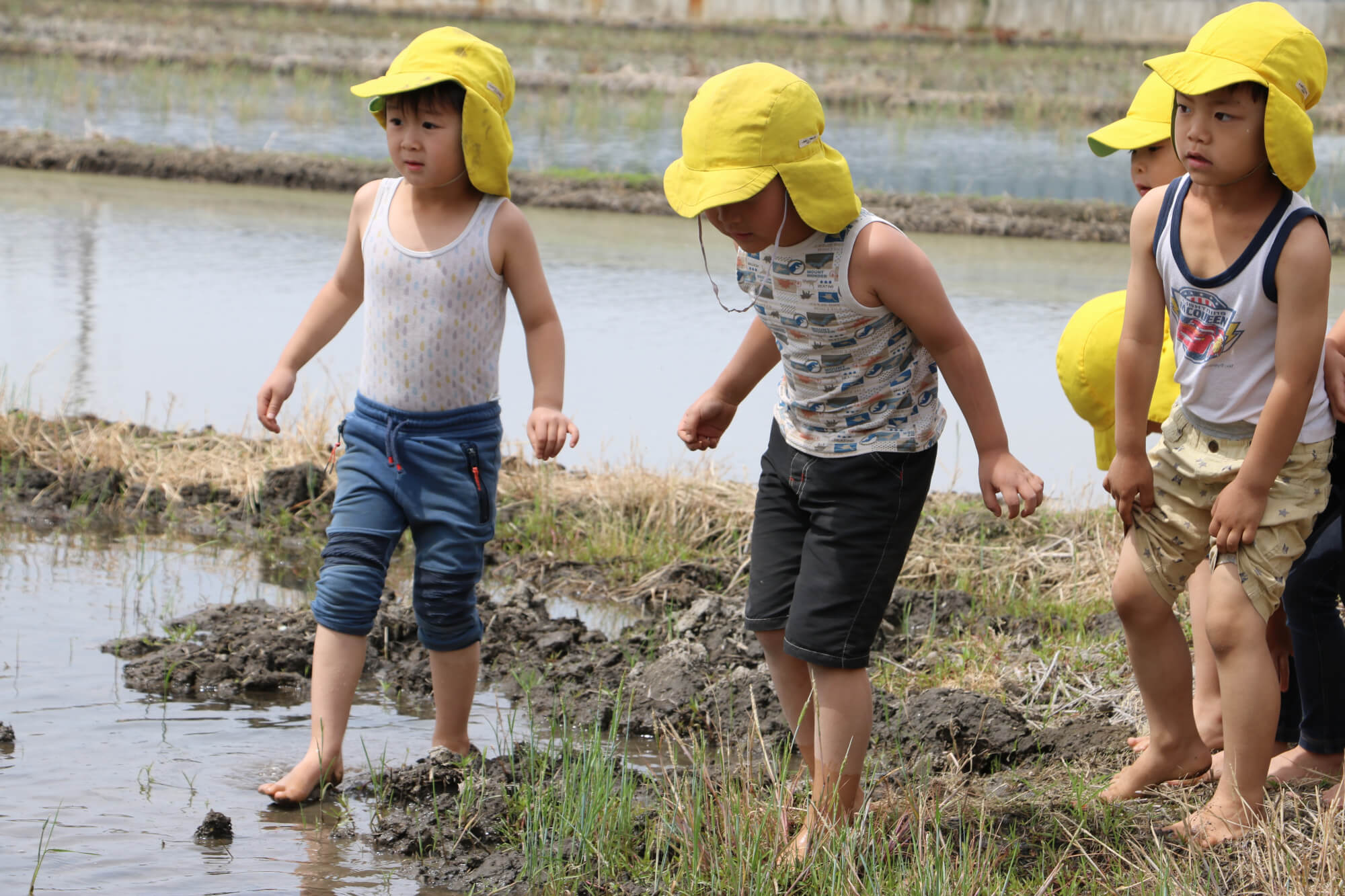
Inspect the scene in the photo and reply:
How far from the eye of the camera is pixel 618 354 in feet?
24.4

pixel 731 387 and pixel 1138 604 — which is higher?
pixel 731 387

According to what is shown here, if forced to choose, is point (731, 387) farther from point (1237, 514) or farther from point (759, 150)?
point (1237, 514)

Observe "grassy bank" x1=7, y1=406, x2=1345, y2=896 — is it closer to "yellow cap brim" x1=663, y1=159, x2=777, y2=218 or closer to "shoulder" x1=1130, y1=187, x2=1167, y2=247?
"yellow cap brim" x1=663, y1=159, x2=777, y2=218

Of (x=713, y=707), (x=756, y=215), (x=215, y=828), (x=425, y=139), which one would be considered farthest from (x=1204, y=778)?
(x=425, y=139)

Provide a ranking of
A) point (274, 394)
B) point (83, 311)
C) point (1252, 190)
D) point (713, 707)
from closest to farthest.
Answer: point (1252, 190), point (274, 394), point (713, 707), point (83, 311)

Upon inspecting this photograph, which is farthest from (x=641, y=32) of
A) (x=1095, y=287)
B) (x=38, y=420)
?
(x=38, y=420)

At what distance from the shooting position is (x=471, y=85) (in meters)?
3.14

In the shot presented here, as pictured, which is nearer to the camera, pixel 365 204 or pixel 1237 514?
pixel 1237 514

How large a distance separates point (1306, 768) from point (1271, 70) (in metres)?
1.42

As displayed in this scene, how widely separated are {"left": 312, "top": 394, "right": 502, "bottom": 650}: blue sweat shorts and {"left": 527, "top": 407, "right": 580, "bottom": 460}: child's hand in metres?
0.23

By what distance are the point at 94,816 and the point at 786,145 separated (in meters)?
1.81

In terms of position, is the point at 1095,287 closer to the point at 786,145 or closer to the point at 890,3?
the point at 786,145

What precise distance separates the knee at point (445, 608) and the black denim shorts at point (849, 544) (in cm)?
76

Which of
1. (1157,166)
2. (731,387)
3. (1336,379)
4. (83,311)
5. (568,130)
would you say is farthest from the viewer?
(568,130)
